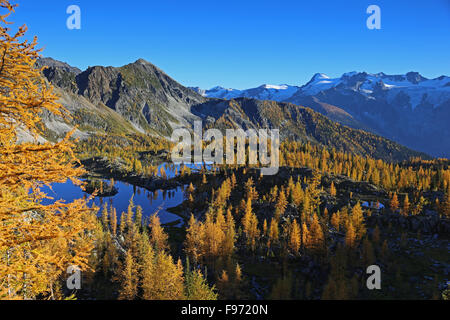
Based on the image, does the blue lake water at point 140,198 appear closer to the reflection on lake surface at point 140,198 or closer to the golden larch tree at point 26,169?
the reflection on lake surface at point 140,198

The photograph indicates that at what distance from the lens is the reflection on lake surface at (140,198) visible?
415 ft

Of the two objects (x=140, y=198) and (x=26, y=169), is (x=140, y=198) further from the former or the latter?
(x=26, y=169)

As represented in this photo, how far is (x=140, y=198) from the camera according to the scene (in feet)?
502

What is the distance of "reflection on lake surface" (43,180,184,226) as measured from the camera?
12644 cm

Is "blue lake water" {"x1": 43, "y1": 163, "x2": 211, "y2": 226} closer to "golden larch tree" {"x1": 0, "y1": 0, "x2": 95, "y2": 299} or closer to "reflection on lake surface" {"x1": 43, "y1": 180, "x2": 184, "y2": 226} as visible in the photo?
"reflection on lake surface" {"x1": 43, "y1": 180, "x2": 184, "y2": 226}

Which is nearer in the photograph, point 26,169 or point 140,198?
point 26,169

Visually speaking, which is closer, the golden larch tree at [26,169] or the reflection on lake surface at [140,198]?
the golden larch tree at [26,169]

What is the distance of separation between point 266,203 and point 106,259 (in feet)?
243

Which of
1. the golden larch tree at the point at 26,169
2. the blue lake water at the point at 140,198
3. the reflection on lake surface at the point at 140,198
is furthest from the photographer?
the reflection on lake surface at the point at 140,198

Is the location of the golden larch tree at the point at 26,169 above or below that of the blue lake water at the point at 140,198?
above

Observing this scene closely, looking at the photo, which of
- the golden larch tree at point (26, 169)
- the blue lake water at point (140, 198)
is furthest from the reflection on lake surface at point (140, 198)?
the golden larch tree at point (26, 169)

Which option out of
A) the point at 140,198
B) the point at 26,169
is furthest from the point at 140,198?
the point at 26,169

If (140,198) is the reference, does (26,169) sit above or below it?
above

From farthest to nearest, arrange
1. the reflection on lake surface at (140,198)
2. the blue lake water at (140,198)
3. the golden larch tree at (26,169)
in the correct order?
the reflection on lake surface at (140,198), the blue lake water at (140,198), the golden larch tree at (26,169)
